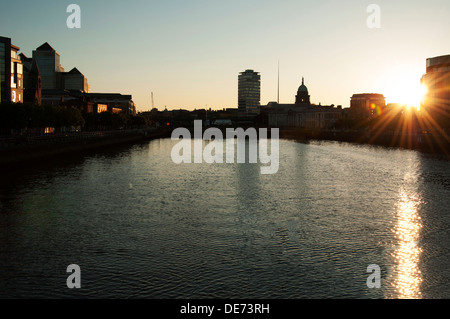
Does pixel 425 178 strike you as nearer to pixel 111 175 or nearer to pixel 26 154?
pixel 111 175

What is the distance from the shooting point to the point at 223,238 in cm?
2209

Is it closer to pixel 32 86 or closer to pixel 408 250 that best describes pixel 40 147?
pixel 408 250

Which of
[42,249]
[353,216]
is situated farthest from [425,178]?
[42,249]

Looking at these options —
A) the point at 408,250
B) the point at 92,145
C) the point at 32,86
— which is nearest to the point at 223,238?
the point at 408,250

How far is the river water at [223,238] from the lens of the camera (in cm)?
1605

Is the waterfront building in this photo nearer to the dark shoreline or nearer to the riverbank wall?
the dark shoreline

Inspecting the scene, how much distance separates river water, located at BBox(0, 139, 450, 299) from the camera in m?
16.0

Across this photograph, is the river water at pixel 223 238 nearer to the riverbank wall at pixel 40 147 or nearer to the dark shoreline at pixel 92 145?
the riverbank wall at pixel 40 147

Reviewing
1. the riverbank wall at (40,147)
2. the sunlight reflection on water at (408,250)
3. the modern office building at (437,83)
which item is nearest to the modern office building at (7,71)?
the riverbank wall at (40,147)

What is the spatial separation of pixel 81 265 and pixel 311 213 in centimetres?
1451

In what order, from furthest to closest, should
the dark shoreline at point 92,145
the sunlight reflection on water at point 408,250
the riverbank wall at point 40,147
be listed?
the dark shoreline at point 92,145 → the riverbank wall at point 40,147 → the sunlight reflection on water at point 408,250

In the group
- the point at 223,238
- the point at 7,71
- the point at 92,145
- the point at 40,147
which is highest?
the point at 7,71

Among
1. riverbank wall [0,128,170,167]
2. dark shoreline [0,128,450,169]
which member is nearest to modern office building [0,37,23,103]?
dark shoreline [0,128,450,169]
